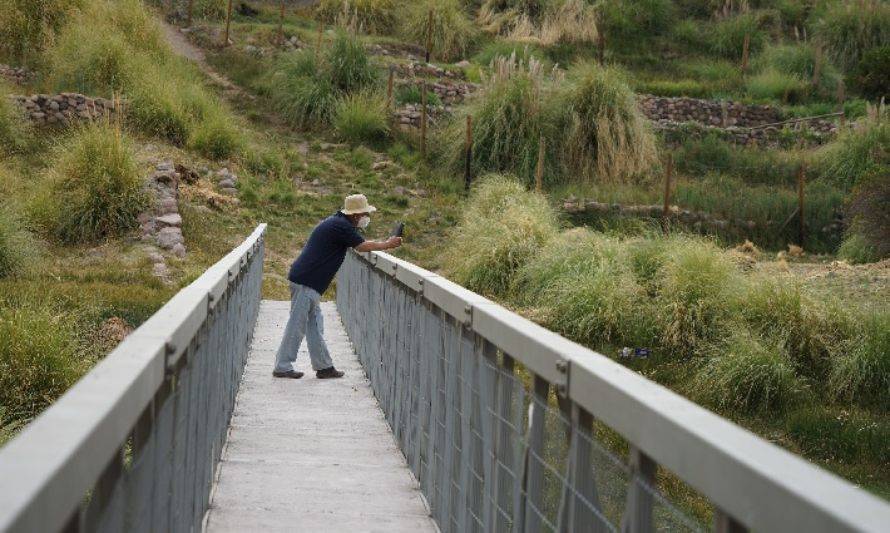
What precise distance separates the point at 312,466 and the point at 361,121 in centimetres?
2194

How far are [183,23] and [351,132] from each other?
1051cm

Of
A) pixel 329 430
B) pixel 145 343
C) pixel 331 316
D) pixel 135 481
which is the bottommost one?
A: pixel 331 316

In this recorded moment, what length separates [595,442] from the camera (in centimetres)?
294

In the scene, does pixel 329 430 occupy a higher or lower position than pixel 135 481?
lower

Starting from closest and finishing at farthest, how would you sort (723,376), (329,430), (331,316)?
1. (329,430)
2. (723,376)
3. (331,316)

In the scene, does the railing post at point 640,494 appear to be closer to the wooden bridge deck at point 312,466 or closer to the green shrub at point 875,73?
the wooden bridge deck at point 312,466

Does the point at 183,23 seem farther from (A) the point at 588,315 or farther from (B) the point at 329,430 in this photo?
(B) the point at 329,430

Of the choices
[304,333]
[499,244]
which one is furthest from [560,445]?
[499,244]

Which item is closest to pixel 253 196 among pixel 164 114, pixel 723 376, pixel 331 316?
pixel 164 114

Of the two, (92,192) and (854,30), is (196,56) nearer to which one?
(92,192)

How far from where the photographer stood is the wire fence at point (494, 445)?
2.90 meters

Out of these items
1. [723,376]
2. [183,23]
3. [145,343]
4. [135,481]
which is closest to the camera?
[135,481]

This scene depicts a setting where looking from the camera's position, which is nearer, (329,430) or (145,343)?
(145,343)

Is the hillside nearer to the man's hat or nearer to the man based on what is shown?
the man
